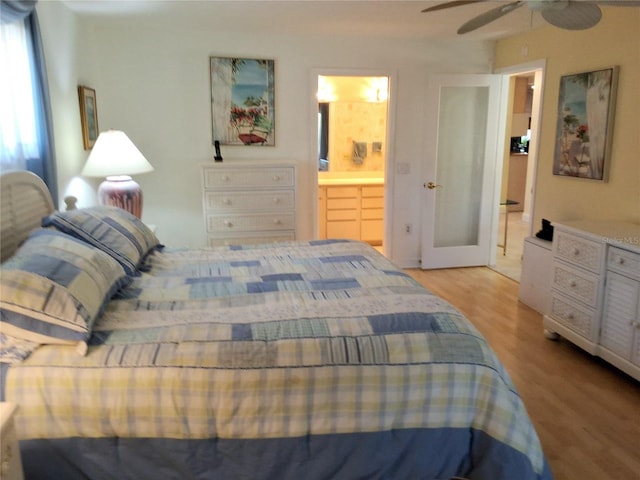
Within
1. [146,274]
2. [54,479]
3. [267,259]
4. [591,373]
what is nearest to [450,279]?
[591,373]

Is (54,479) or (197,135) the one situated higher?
(197,135)

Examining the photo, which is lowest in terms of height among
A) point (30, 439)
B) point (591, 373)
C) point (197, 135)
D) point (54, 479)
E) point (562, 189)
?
point (591, 373)

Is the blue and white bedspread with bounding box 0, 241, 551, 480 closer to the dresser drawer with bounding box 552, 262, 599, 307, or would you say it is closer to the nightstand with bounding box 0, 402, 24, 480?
the nightstand with bounding box 0, 402, 24, 480

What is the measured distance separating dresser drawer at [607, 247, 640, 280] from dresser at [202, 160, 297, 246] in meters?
2.52

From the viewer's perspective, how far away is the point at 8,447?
1364mm

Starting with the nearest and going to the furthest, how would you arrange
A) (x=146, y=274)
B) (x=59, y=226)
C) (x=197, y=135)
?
(x=59, y=226) < (x=146, y=274) < (x=197, y=135)

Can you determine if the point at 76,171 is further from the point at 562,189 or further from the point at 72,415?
the point at 562,189

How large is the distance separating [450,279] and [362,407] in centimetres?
350

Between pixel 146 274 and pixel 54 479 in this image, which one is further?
pixel 146 274

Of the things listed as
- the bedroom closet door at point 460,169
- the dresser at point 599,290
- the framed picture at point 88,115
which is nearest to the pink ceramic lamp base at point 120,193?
the framed picture at point 88,115

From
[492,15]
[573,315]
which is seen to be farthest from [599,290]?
[492,15]

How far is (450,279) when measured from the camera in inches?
197

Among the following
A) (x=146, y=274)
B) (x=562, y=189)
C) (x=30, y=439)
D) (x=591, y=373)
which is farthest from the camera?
(x=562, y=189)

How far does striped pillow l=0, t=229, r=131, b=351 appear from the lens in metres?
1.63
